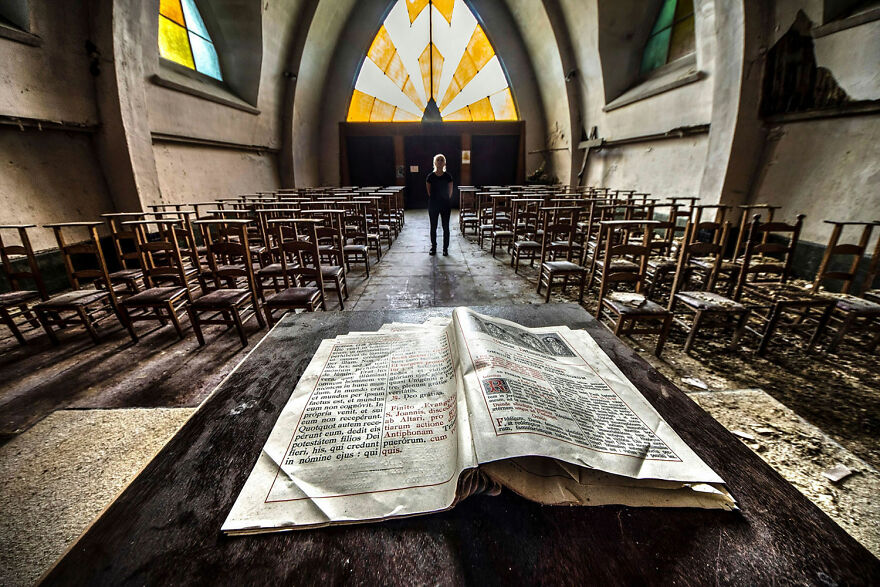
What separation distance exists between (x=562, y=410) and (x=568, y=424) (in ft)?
0.14

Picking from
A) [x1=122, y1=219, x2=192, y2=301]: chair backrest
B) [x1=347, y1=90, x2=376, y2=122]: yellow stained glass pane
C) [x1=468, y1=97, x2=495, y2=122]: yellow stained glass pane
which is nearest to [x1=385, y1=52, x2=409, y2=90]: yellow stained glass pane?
[x1=347, y1=90, x2=376, y2=122]: yellow stained glass pane

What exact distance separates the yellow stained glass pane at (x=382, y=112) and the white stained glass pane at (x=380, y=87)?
137mm

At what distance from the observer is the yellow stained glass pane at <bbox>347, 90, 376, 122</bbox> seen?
11.3m

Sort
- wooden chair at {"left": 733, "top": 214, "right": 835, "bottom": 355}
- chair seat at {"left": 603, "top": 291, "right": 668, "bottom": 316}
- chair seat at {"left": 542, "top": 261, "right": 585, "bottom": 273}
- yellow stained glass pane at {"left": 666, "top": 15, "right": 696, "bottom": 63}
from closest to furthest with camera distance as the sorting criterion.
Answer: chair seat at {"left": 603, "top": 291, "right": 668, "bottom": 316} → wooden chair at {"left": 733, "top": 214, "right": 835, "bottom": 355} → chair seat at {"left": 542, "top": 261, "right": 585, "bottom": 273} → yellow stained glass pane at {"left": 666, "top": 15, "right": 696, "bottom": 63}

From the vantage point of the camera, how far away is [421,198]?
12.3 metres

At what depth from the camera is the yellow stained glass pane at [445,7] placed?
35.9 ft

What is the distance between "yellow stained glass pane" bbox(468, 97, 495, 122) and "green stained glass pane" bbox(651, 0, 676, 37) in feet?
16.5

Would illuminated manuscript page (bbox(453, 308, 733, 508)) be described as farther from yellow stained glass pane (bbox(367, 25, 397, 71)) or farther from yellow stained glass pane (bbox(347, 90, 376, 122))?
yellow stained glass pane (bbox(367, 25, 397, 71))

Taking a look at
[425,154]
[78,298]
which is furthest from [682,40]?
[78,298]

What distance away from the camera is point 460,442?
52 cm

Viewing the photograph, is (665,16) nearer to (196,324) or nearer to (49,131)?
(196,324)

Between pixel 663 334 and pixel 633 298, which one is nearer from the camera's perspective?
pixel 663 334

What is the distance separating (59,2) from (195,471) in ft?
22.5

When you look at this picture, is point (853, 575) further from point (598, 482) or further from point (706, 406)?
point (706, 406)
